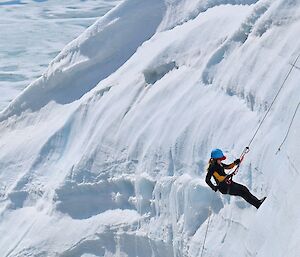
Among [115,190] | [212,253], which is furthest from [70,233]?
[212,253]

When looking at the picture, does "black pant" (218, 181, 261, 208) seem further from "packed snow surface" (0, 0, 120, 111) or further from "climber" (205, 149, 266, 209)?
"packed snow surface" (0, 0, 120, 111)

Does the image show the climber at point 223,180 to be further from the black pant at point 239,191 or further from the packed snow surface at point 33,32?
the packed snow surface at point 33,32

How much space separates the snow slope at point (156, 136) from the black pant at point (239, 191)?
225 millimetres

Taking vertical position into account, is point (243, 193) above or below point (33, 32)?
above

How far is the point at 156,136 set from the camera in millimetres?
14656

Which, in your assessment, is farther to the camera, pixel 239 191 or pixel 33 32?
pixel 33 32

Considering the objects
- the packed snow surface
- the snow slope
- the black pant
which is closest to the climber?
the black pant

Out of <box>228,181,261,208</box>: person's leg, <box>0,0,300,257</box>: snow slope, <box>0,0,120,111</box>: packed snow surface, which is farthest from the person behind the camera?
<box>0,0,120,111</box>: packed snow surface

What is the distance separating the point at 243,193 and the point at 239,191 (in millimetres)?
66

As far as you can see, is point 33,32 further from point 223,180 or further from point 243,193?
point 243,193

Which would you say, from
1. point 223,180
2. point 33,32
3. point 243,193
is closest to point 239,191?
point 243,193

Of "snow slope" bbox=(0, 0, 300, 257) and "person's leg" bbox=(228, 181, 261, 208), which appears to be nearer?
"person's leg" bbox=(228, 181, 261, 208)

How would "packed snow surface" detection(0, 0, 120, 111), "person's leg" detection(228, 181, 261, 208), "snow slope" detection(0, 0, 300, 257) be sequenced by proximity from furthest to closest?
"packed snow surface" detection(0, 0, 120, 111) → "snow slope" detection(0, 0, 300, 257) → "person's leg" detection(228, 181, 261, 208)

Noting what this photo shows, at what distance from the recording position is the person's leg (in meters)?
11.3
